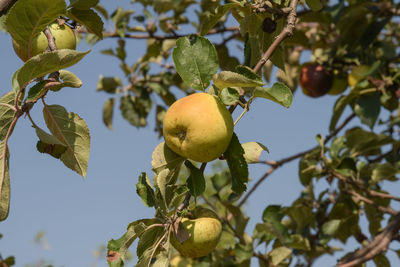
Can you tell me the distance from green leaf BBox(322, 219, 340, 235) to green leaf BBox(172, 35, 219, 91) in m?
1.62

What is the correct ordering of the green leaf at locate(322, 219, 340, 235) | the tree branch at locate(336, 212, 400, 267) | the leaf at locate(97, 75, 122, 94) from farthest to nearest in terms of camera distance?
the leaf at locate(97, 75, 122, 94), the green leaf at locate(322, 219, 340, 235), the tree branch at locate(336, 212, 400, 267)

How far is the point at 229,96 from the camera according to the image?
973mm

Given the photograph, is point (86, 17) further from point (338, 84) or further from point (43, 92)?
point (338, 84)

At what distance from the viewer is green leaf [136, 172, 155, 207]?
106 centimetres

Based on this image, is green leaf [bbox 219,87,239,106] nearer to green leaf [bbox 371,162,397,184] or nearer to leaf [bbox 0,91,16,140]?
leaf [bbox 0,91,16,140]

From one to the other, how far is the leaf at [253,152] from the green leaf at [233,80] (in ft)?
0.62

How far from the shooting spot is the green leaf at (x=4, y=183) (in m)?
0.95

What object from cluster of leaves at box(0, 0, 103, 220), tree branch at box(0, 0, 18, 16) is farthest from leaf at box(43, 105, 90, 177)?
tree branch at box(0, 0, 18, 16)

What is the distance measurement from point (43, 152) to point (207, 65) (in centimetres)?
42

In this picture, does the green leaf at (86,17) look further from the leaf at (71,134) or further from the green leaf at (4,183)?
the green leaf at (4,183)

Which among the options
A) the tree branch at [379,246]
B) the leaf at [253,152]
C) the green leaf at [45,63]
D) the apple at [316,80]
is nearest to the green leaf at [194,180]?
the leaf at [253,152]

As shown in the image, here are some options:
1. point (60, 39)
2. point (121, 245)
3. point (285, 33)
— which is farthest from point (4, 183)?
point (285, 33)

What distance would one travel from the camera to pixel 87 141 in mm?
1049

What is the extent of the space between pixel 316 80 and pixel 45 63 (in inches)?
82.0
